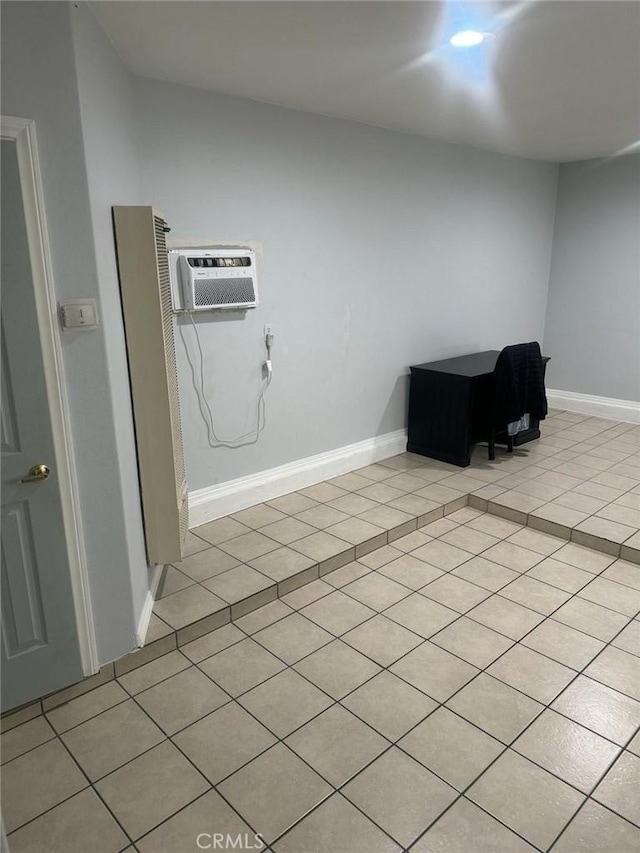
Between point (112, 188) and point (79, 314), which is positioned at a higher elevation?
point (112, 188)

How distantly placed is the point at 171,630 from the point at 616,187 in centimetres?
506

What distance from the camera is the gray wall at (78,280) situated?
1.65 meters

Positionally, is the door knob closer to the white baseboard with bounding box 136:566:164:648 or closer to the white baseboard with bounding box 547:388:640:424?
the white baseboard with bounding box 136:566:164:648

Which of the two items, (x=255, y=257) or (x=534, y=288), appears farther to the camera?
(x=534, y=288)

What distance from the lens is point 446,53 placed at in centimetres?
237

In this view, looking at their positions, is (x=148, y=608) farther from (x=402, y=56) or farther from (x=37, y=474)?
(x=402, y=56)

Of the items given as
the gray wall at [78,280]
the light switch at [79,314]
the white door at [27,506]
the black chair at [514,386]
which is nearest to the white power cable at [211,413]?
the gray wall at [78,280]

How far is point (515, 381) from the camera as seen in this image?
4.03 metres

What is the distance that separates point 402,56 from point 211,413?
1.92 metres

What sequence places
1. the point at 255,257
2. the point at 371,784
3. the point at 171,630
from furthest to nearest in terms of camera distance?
the point at 255,257
the point at 171,630
the point at 371,784

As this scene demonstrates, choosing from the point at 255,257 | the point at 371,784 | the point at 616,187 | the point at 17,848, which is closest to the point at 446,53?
the point at 255,257

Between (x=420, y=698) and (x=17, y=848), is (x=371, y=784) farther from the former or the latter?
(x=17, y=848)

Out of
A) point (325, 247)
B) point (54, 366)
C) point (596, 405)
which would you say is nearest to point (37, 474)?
point (54, 366)

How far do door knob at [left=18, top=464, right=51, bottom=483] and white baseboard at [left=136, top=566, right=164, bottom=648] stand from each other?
746 millimetres
